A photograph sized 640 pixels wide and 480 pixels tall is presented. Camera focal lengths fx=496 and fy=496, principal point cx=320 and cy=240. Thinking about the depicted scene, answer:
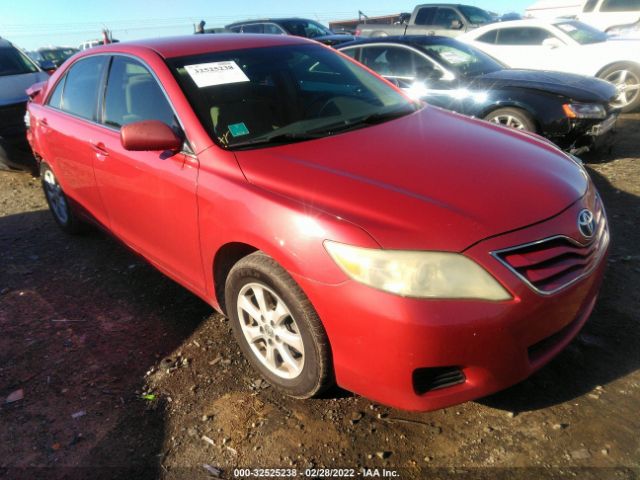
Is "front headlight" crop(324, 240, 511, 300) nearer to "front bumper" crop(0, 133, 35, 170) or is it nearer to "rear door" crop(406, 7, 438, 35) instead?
"front bumper" crop(0, 133, 35, 170)

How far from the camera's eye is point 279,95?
2.91 m

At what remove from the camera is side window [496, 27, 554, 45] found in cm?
851

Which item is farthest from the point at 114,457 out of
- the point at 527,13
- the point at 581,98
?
the point at 527,13

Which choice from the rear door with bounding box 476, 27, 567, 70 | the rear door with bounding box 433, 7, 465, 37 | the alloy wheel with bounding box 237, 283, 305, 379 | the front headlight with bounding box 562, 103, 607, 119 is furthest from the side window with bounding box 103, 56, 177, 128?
the rear door with bounding box 433, 7, 465, 37

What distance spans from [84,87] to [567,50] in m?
7.64

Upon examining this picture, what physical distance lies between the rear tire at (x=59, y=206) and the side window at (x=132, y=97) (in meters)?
1.29

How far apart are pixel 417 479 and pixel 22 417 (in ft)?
6.18

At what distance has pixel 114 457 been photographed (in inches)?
84.5

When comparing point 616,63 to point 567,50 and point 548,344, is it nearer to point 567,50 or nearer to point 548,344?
point 567,50

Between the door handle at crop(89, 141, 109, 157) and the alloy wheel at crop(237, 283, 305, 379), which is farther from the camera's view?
the door handle at crop(89, 141, 109, 157)

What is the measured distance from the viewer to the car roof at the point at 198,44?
2.96m

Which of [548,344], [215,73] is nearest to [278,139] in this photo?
[215,73]

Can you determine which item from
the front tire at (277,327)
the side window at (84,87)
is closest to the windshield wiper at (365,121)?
the front tire at (277,327)

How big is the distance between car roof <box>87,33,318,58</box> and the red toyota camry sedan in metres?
0.02
